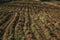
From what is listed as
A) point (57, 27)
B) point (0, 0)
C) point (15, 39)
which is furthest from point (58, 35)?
point (0, 0)

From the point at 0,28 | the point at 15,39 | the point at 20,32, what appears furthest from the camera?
the point at 0,28

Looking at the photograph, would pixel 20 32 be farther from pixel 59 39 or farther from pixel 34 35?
pixel 59 39

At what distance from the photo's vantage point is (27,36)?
13.1 meters

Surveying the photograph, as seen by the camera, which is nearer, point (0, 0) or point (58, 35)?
point (58, 35)

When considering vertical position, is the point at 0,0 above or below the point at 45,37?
below

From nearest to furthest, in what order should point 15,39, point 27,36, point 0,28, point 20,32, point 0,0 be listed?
1. point 15,39
2. point 27,36
3. point 20,32
4. point 0,28
5. point 0,0

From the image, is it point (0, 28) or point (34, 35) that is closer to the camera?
point (34, 35)

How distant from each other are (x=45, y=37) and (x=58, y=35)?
1270mm

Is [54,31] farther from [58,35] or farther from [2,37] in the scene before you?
[2,37]

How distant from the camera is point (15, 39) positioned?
12.3m

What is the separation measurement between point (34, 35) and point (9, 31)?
2.28 meters

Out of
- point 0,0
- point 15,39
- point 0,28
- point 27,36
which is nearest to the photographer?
point 15,39

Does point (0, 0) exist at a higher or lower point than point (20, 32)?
lower

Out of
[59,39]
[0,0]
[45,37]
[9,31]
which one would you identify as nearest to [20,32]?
[9,31]
